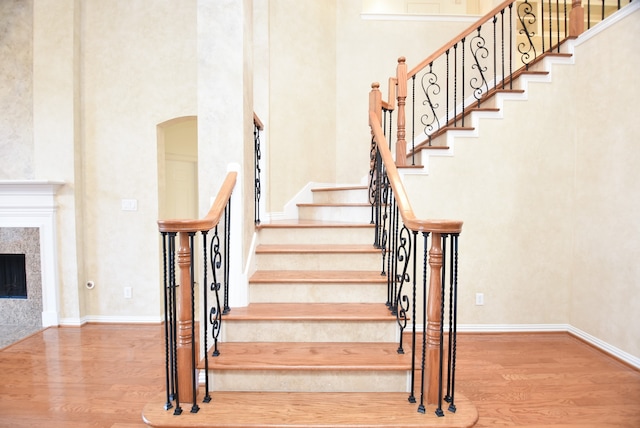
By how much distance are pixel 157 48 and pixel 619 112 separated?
445cm

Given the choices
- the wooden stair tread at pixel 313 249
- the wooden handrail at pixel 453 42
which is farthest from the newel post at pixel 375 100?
the wooden stair tread at pixel 313 249

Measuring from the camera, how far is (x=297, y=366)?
7.14ft

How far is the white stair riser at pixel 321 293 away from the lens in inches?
110

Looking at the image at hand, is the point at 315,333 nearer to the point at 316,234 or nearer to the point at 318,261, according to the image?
the point at 318,261

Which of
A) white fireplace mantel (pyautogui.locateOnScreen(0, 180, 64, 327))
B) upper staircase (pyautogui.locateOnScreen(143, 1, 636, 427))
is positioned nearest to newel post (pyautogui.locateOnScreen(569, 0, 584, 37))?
upper staircase (pyautogui.locateOnScreen(143, 1, 636, 427))

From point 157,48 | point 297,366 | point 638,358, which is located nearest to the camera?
point 297,366

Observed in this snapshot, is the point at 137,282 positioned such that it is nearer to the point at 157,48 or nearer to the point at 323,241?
the point at 323,241

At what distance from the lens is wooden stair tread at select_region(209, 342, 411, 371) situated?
217 cm

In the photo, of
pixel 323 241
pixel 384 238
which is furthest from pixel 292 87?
pixel 384 238

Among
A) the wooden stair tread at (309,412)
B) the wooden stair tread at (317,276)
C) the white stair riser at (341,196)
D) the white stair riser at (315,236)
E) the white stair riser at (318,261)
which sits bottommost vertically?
the wooden stair tread at (309,412)

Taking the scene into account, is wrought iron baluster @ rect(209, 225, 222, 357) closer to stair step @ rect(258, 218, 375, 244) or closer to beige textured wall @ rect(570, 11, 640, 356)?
stair step @ rect(258, 218, 375, 244)

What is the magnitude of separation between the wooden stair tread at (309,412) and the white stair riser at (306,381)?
29 millimetres

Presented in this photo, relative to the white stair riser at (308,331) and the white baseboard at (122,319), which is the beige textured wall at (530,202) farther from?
the white baseboard at (122,319)

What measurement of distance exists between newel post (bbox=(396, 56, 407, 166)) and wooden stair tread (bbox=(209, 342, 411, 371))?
1988 millimetres
